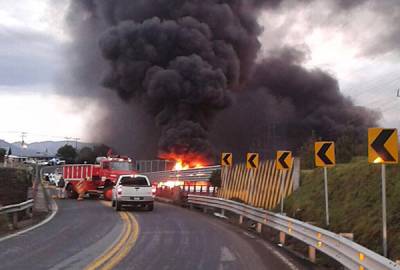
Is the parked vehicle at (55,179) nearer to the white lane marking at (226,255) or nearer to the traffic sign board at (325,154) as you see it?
the traffic sign board at (325,154)

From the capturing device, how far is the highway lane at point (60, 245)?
8719 mm

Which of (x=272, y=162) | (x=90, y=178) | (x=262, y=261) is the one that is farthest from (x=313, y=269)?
(x=90, y=178)

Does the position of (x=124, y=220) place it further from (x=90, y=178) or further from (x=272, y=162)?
(x=90, y=178)

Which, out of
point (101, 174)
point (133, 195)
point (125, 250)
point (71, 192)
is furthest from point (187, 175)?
point (125, 250)

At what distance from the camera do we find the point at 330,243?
833 centimetres

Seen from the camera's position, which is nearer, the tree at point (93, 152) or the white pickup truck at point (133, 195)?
the white pickup truck at point (133, 195)

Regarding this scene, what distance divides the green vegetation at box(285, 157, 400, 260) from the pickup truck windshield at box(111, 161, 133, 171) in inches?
554

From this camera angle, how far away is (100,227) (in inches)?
581

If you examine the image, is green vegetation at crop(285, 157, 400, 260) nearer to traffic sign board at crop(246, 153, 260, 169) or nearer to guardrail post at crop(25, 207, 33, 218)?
traffic sign board at crop(246, 153, 260, 169)

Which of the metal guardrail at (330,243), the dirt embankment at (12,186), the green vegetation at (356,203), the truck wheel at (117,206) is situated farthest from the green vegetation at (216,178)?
the metal guardrail at (330,243)

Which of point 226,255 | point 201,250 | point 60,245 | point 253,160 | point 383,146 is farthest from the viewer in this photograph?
point 253,160

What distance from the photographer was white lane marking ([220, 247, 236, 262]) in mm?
9328

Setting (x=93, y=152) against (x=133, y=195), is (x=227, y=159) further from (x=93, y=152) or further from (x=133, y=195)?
(x=93, y=152)

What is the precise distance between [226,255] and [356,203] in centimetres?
449
